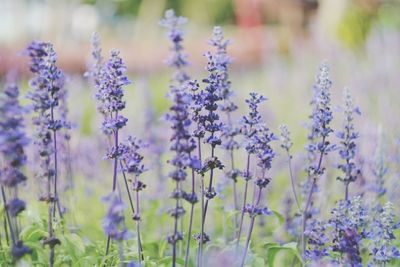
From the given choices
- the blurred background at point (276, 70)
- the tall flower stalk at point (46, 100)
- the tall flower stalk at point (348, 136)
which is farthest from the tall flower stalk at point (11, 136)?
the tall flower stalk at point (348, 136)

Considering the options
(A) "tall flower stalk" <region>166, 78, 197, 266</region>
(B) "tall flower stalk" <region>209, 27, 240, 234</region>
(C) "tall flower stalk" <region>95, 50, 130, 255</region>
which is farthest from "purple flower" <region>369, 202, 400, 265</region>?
(C) "tall flower stalk" <region>95, 50, 130, 255</region>

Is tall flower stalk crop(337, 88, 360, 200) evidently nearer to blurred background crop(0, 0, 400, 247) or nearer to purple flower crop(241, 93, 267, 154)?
blurred background crop(0, 0, 400, 247)

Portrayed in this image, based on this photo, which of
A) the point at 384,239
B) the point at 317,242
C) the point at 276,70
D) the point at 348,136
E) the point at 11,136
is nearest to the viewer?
the point at 11,136

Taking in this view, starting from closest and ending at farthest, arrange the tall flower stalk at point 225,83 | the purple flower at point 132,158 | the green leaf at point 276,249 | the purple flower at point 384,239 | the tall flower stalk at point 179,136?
the tall flower stalk at point 179,136 → the purple flower at point 132,158 → the purple flower at point 384,239 → the green leaf at point 276,249 → the tall flower stalk at point 225,83

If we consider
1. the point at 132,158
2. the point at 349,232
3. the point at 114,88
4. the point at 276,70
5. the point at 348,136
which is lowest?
the point at 349,232

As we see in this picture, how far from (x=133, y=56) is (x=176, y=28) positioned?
20.8m

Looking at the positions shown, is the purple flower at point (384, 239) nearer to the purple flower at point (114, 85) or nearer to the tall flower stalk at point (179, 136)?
the tall flower stalk at point (179, 136)

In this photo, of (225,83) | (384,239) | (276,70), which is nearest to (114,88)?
(225,83)

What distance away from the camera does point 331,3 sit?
19594 mm

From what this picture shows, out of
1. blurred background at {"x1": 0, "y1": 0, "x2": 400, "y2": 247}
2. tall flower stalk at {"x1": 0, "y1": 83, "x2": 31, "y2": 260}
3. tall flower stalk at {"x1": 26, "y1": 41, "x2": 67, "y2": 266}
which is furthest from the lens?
blurred background at {"x1": 0, "y1": 0, "x2": 400, "y2": 247}

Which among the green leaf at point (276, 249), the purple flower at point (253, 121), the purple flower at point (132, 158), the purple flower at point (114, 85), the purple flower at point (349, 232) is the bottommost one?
the green leaf at point (276, 249)

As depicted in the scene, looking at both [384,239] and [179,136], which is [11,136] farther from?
[384,239]

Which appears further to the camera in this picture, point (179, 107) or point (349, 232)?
point (349, 232)

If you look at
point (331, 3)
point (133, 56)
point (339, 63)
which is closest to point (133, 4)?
point (133, 56)
